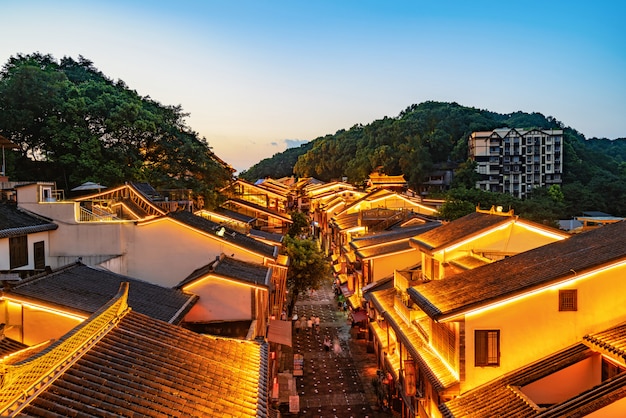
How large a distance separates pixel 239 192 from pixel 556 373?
5110 cm

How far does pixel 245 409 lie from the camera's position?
8625 mm

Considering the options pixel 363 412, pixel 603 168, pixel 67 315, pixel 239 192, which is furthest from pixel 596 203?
pixel 67 315

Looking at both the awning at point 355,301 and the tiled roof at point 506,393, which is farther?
the awning at point 355,301

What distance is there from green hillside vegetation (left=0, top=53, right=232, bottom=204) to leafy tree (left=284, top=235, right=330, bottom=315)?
1113 cm

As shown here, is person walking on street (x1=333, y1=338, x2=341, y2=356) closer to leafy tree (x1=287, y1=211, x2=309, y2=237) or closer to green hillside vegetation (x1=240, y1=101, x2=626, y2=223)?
leafy tree (x1=287, y1=211, x2=309, y2=237)

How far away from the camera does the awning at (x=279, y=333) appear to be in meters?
22.4

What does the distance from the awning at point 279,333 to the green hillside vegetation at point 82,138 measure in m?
18.2

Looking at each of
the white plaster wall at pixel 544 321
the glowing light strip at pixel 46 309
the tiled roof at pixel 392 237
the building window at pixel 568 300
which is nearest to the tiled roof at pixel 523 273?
the white plaster wall at pixel 544 321

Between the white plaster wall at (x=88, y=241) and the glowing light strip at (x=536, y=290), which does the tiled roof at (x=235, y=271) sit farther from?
the glowing light strip at (x=536, y=290)

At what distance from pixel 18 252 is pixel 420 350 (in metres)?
15.7

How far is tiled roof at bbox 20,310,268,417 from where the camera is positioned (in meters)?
7.04

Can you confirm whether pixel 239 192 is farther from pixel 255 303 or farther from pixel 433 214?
pixel 255 303

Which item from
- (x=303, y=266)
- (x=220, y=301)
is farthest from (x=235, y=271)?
(x=303, y=266)

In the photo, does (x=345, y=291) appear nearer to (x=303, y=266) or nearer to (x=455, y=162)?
(x=303, y=266)
